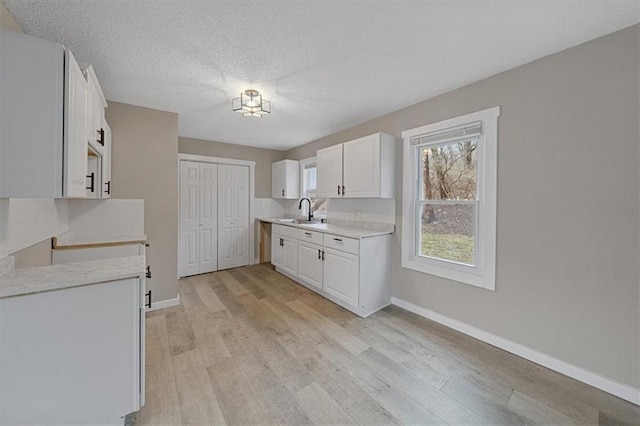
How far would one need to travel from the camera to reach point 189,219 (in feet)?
14.4

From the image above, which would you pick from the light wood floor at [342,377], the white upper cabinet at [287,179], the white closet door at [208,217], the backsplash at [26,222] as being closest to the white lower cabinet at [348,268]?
the light wood floor at [342,377]

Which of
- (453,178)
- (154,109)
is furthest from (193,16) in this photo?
(453,178)

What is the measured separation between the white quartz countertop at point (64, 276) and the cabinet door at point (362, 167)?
2.38 m

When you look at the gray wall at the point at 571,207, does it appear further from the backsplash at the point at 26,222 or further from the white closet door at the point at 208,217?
the white closet door at the point at 208,217

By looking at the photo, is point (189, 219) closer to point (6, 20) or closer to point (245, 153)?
point (245, 153)

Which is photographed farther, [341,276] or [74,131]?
[341,276]

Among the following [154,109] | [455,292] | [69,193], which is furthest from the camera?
[154,109]

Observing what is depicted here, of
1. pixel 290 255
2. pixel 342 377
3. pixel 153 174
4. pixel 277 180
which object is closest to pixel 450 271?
pixel 342 377

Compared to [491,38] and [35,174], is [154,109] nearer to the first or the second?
[35,174]

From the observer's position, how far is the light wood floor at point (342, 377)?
5.07ft

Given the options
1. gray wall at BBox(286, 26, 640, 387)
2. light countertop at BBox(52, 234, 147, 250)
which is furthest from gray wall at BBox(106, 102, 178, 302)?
gray wall at BBox(286, 26, 640, 387)

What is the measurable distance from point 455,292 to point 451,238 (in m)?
0.55

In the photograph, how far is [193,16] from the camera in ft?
5.10

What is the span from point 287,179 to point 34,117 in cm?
381
